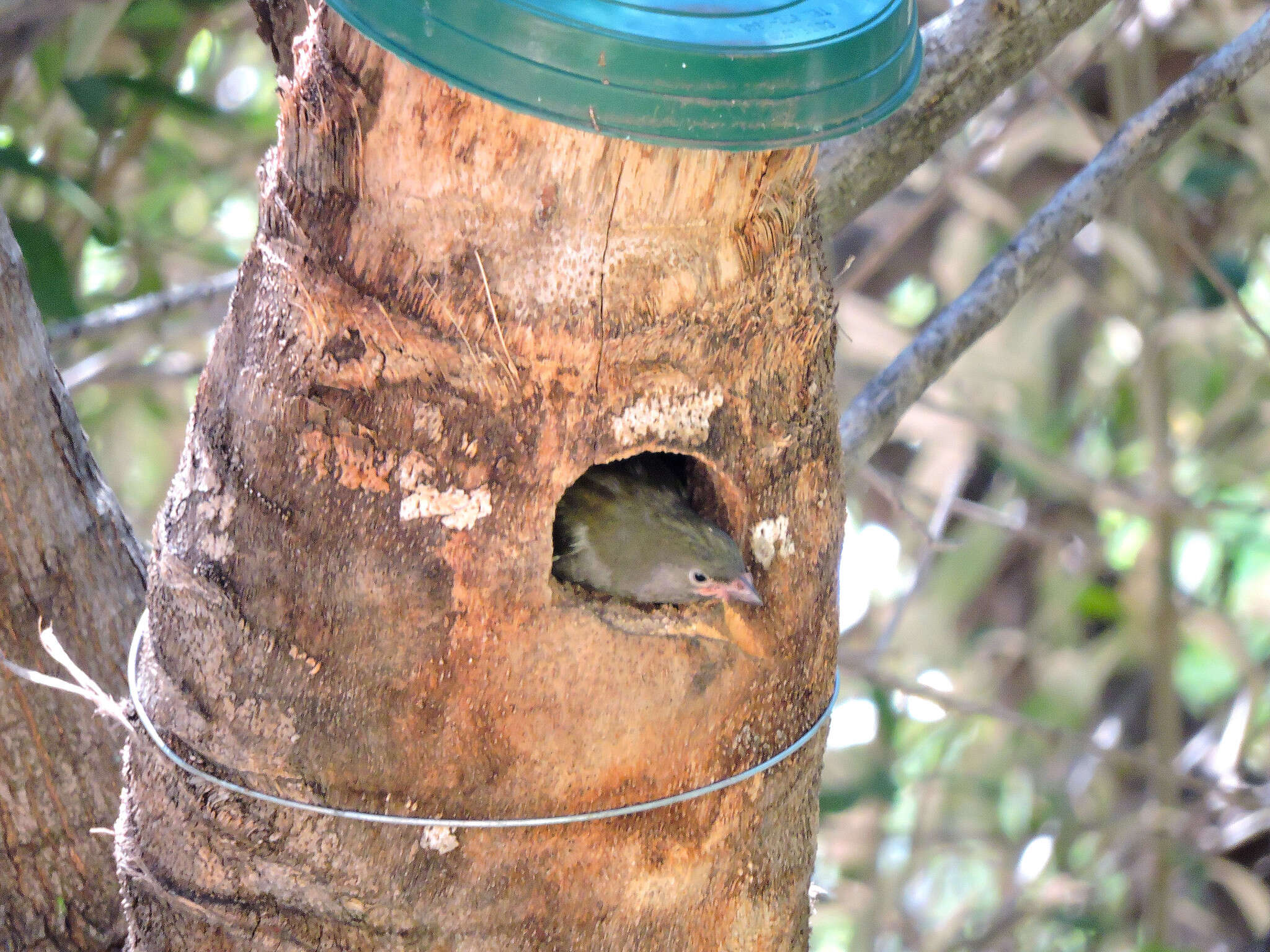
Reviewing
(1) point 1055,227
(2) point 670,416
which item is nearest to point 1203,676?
(1) point 1055,227

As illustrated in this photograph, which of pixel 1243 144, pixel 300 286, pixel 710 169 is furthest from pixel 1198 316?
pixel 300 286

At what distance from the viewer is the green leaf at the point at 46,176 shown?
3574mm

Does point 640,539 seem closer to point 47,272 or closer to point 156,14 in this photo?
point 47,272

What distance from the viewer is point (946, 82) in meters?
2.75

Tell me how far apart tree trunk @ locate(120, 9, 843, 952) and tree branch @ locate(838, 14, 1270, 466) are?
0.55 m

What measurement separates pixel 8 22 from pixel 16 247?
1.88 meters

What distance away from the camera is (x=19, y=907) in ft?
8.45

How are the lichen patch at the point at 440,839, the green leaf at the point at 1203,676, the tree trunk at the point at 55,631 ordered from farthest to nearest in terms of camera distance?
the green leaf at the point at 1203,676 < the tree trunk at the point at 55,631 < the lichen patch at the point at 440,839

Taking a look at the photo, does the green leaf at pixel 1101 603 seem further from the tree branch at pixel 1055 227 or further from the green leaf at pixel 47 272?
the green leaf at pixel 47 272

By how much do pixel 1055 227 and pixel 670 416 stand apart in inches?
46.5

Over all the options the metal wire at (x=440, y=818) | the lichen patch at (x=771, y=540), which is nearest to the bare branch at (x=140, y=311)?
the metal wire at (x=440, y=818)

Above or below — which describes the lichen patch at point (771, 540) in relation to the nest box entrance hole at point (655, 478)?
below

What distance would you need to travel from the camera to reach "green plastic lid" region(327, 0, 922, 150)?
1606 millimetres

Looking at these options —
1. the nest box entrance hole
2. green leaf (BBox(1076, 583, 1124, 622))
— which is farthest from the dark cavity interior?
green leaf (BBox(1076, 583, 1124, 622))
